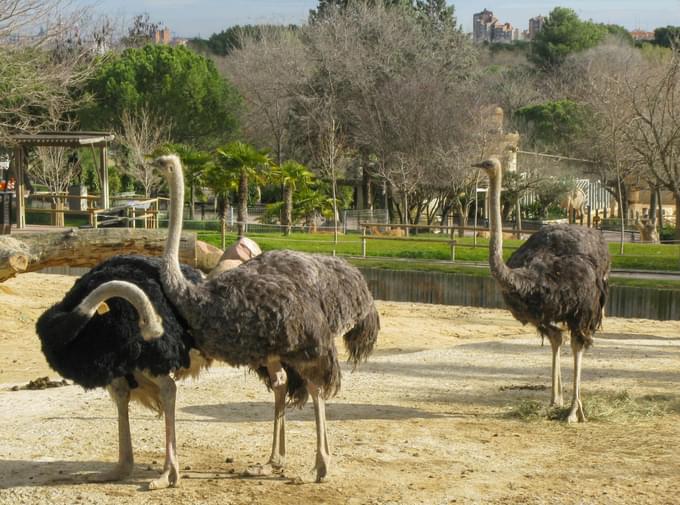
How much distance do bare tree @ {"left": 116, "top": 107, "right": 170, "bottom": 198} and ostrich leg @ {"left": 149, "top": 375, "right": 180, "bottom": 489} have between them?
3058 centimetres

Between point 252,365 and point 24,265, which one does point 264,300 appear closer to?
point 252,365

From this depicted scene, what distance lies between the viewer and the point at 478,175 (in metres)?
35.4

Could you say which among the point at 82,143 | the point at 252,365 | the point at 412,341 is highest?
the point at 82,143

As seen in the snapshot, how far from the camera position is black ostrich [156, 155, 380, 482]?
20.2ft

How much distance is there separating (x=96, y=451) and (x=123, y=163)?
36.7 m

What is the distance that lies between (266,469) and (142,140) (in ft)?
109

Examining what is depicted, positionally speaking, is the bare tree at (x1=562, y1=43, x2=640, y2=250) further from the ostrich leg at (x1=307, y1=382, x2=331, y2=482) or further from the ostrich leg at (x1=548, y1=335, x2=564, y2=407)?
the ostrich leg at (x1=307, y1=382, x2=331, y2=482)

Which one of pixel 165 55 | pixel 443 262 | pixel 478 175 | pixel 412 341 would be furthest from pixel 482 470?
pixel 165 55

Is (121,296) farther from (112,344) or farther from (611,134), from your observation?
(611,134)

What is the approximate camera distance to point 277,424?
692cm

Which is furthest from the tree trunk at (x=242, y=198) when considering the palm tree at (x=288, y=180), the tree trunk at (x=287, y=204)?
the tree trunk at (x=287, y=204)

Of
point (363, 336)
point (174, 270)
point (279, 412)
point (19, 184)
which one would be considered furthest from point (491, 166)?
point (19, 184)

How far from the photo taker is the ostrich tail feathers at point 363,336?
711 cm

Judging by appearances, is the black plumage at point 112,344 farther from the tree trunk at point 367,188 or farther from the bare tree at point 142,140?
the tree trunk at point 367,188
